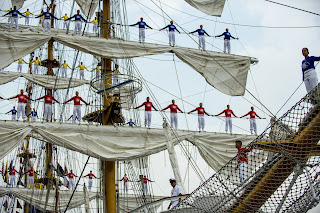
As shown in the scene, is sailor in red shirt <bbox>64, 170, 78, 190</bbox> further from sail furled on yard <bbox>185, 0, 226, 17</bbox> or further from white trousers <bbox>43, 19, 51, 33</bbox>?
sail furled on yard <bbox>185, 0, 226, 17</bbox>

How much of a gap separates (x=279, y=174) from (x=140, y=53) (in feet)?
32.2

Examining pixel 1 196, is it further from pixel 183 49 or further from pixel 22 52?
pixel 183 49

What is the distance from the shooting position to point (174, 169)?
9734 millimetres

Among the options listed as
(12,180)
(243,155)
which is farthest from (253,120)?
(12,180)

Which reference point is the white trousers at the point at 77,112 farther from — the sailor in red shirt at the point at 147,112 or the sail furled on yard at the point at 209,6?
the sail furled on yard at the point at 209,6

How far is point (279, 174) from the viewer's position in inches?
265

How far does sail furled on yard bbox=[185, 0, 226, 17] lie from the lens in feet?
58.4

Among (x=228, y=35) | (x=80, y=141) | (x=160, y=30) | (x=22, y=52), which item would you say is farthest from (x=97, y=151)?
(x=228, y=35)

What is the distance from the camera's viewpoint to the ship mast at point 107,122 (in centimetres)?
1295

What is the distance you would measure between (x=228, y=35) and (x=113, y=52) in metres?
5.13

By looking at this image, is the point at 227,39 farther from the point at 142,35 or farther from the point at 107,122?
the point at 107,122

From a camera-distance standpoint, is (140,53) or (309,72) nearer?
(309,72)

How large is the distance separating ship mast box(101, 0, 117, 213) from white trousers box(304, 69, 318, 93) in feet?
22.9

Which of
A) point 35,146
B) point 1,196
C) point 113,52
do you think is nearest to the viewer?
point 113,52
